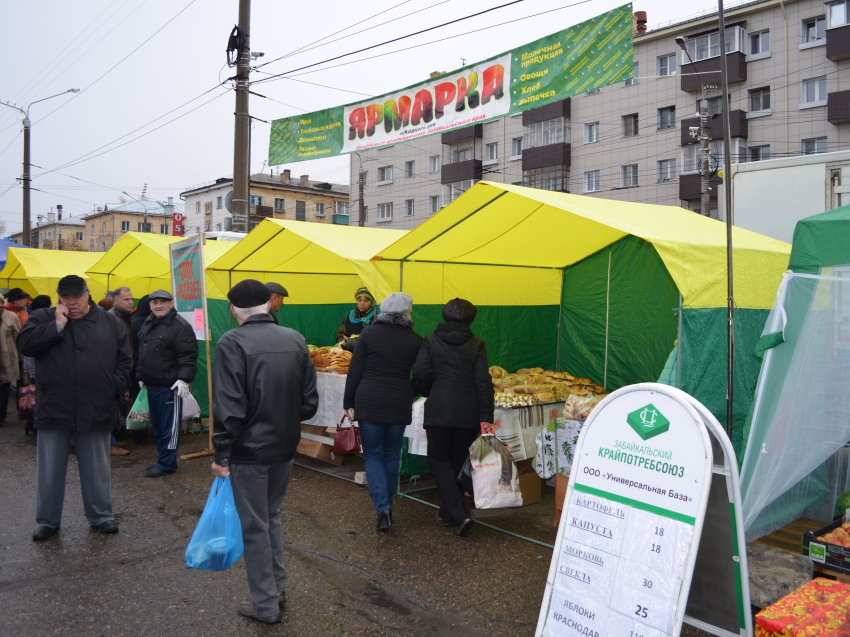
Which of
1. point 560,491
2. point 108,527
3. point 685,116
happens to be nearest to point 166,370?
point 108,527

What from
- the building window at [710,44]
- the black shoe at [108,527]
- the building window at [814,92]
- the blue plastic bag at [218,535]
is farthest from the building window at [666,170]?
the blue plastic bag at [218,535]

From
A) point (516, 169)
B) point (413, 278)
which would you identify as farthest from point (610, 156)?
point (413, 278)

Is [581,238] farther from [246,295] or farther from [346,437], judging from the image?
[246,295]

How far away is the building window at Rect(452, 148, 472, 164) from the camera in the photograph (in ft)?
111

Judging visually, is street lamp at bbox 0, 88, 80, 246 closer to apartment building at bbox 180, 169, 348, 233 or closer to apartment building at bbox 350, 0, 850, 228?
apartment building at bbox 350, 0, 850, 228

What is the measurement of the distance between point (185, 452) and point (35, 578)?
12.1 ft

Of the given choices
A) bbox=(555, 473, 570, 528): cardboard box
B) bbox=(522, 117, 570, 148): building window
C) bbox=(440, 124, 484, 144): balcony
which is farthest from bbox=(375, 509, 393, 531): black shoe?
bbox=(440, 124, 484, 144): balcony

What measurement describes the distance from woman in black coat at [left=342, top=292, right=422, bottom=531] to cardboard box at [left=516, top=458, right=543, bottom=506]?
1268 mm

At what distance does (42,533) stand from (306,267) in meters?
5.26

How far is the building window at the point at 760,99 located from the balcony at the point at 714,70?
0.66 metres

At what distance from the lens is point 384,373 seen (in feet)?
16.9

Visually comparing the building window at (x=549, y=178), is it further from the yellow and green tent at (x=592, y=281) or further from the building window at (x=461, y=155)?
the yellow and green tent at (x=592, y=281)

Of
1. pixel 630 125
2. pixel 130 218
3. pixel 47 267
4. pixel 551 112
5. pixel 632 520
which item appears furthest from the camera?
pixel 130 218

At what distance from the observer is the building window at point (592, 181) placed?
2898cm
